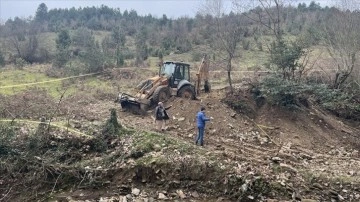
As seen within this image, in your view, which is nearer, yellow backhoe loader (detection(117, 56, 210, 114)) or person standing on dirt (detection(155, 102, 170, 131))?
person standing on dirt (detection(155, 102, 170, 131))

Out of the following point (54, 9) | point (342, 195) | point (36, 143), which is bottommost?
point (342, 195)

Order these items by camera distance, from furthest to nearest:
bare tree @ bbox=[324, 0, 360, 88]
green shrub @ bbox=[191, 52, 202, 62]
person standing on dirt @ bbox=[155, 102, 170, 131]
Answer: green shrub @ bbox=[191, 52, 202, 62] → bare tree @ bbox=[324, 0, 360, 88] → person standing on dirt @ bbox=[155, 102, 170, 131]

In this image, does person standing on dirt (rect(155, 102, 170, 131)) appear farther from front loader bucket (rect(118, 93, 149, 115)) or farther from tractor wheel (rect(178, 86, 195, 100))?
tractor wheel (rect(178, 86, 195, 100))

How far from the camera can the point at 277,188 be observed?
12297mm

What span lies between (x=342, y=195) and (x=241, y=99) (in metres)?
8.97

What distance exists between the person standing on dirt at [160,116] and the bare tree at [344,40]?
37.0ft

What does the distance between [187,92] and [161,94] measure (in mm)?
1514

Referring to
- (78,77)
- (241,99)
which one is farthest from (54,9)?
(241,99)

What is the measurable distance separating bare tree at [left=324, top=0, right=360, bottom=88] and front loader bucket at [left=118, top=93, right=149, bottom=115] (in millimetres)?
10883

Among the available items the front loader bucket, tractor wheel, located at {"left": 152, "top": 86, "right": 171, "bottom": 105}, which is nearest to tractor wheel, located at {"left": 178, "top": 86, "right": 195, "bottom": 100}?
tractor wheel, located at {"left": 152, "top": 86, "right": 171, "bottom": 105}

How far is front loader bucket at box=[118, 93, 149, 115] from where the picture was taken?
19.6 metres

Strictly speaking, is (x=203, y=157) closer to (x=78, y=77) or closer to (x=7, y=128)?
(x=7, y=128)

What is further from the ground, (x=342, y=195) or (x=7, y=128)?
(x=7, y=128)

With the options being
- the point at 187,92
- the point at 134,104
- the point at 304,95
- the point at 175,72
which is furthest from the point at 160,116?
the point at 304,95
